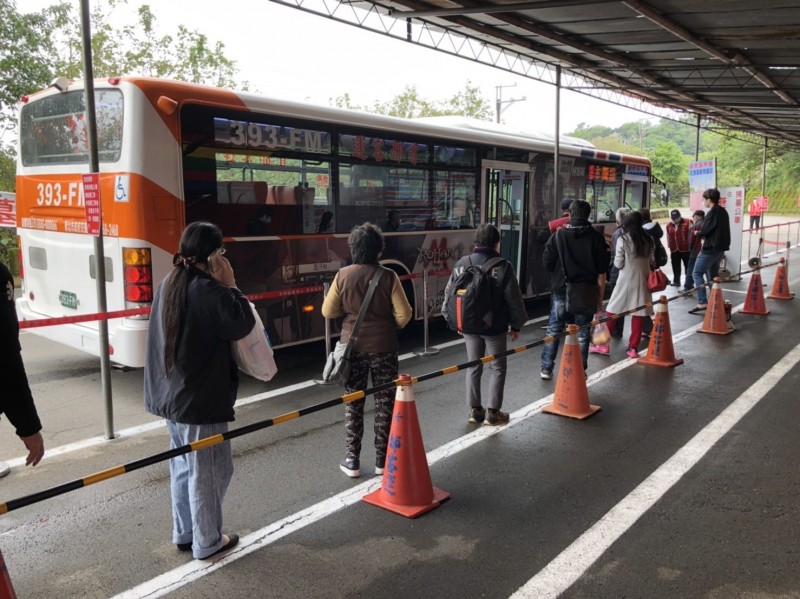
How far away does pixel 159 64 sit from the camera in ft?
71.5

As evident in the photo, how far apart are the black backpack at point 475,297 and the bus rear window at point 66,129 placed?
10.6 ft

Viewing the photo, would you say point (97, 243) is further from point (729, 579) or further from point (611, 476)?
point (729, 579)

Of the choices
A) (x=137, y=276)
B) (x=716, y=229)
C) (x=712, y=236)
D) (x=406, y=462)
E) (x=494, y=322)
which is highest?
(x=716, y=229)

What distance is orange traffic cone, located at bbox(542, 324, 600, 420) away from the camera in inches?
229

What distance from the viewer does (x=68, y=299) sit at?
664 cm

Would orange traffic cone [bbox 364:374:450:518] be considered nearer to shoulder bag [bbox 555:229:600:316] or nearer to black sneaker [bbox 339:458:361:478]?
black sneaker [bbox 339:458:361:478]

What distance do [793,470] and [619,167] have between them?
888 cm

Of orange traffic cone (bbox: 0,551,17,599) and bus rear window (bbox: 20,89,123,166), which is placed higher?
bus rear window (bbox: 20,89,123,166)

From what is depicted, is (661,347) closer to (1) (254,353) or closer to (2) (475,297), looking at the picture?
(2) (475,297)

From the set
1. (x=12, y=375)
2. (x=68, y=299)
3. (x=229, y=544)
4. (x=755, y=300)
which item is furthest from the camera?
(x=755, y=300)

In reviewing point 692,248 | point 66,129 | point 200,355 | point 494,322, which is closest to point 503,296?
point 494,322

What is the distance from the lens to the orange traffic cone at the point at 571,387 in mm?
5816

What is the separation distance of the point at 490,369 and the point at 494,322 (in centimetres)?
45

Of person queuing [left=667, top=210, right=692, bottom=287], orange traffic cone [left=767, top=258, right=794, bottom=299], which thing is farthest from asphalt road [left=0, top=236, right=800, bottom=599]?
orange traffic cone [left=767, top=258, right=794, bottom=299]
